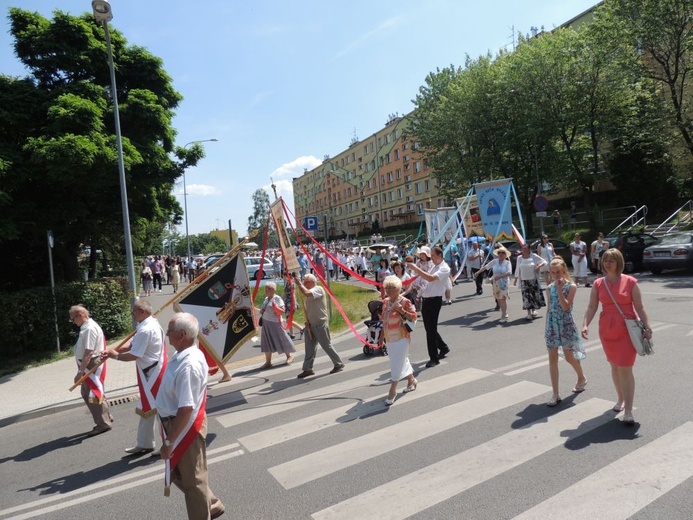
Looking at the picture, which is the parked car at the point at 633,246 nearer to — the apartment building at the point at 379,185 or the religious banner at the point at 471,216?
the religious banner at the point at 471,216

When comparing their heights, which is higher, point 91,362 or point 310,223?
point 310,223

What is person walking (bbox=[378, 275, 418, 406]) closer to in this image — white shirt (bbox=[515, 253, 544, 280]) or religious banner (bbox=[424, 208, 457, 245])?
white shirt (bbox=[515, 253, 544, 280])

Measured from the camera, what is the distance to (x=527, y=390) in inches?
236

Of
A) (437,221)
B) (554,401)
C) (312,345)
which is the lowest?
(554,401)

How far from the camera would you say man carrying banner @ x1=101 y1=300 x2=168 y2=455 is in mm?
5008

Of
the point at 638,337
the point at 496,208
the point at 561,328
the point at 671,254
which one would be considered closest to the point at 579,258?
the point at 496,208

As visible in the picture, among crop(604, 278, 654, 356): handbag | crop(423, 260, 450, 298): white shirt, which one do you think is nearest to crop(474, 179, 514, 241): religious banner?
crop(423, 260, 450, 298): white shirt

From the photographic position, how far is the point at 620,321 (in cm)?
473

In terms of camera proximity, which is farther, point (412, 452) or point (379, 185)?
point (379, 185)

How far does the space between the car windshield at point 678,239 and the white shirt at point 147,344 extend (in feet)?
60.0

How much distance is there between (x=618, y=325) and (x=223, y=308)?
17.8 ft

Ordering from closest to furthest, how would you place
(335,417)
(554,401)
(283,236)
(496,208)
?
1. (554,401)
2. (335,417)
3. (283,236)
4. (496,208)

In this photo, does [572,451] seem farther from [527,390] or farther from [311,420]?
[311,420]

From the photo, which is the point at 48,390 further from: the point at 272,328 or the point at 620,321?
the point at 620,321
